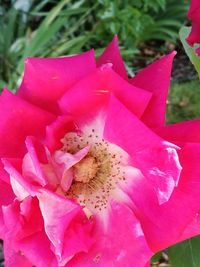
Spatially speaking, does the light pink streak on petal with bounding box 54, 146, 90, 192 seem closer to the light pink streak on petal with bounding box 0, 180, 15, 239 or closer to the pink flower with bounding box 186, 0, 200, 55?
the light pink streak on petal with bounding box 0, 180, 15, 239

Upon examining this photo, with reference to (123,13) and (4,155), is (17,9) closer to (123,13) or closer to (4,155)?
(123,13)

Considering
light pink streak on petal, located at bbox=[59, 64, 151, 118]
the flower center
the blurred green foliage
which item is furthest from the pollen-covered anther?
the blurred green foliage

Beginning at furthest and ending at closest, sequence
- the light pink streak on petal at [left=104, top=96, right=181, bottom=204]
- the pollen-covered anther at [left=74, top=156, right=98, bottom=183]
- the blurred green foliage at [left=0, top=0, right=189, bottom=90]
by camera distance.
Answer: the blurred green foliage at [left=0, top=0, right=189, bottom=90] < the pollen-covered anther at [left=74, top=156, right=98, bottom=183] < the light pink streak on petal at [left=104, top=96, right=181, bottom=204]

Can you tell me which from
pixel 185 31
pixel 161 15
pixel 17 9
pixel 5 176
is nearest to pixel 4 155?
pixel 5 176

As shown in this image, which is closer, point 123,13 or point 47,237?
point 47,237

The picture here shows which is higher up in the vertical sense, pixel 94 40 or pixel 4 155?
pixel 4 155
